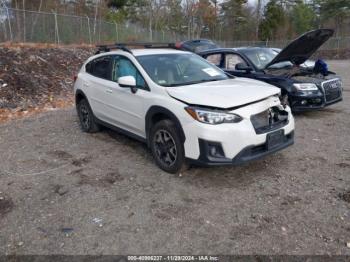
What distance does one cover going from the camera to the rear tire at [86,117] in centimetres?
672

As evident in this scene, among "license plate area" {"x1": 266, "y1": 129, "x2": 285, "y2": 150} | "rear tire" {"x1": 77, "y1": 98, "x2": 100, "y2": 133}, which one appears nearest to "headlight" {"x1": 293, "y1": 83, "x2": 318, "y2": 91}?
"license plate area" {"x1": 266, "y1": 129, "x2": 285, "y2": 150}

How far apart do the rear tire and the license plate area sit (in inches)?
139

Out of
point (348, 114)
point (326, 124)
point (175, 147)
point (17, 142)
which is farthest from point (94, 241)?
point (348, 114)

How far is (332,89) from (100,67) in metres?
4.87

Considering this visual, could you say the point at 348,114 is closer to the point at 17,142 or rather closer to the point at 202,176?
the point at 202,176

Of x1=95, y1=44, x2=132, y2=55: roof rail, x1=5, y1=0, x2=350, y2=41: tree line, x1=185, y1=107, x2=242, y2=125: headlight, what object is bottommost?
x1=185, y1=107, x2=242, y2=125: headlight

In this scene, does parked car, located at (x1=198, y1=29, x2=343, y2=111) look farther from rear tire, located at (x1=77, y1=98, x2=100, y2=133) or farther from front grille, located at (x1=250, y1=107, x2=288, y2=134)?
rear tire, located at (x1=77, y1=98, x2=100, y2=133)

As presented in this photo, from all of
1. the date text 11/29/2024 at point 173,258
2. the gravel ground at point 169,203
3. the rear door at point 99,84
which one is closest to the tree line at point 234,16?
the rear door at point 99,84

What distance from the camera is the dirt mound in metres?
10.0

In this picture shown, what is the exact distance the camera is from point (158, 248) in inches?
127

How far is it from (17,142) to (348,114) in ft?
23.0

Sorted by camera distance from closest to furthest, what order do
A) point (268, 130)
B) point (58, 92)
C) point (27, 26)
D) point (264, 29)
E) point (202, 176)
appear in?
1. point (268, 130)
2. point (202, 176)
3. point (58, 92)
4. point (27, 26)
5. point (264, 29)

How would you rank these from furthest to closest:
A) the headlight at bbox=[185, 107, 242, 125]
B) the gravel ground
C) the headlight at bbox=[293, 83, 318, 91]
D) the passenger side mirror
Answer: the headlight at bbox=[293, 83, 318, 91] < the passenger side mirror < the headlight at bbox=[185, 107, 242, 125] < the gravel ground

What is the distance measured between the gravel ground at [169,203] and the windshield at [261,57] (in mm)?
2585
